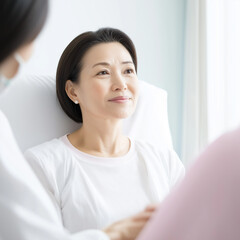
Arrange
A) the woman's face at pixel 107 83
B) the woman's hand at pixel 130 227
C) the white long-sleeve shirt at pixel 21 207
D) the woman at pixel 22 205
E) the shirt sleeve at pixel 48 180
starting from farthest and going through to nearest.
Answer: the woman's face at pixel 107 83
the shirt sleeve at pixel 48 180
the woman's hand at pixel 130 227
the white long-sleeve shirt at pixel 21 207
the woman at pixel 22 205

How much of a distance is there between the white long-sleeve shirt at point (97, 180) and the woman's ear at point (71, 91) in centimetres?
17

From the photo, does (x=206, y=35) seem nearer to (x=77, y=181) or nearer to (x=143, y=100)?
(x=143, y=100)

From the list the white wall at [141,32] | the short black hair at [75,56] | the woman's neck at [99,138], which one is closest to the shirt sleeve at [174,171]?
the woman's neck at [99,138]

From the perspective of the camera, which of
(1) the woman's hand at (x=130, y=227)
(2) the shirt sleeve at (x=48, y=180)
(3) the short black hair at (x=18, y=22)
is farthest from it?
(2) the shirt sleeve at (x=48, y=180)

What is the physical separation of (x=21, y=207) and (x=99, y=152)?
57 centimetres

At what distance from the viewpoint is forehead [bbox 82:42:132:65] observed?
1.48 m

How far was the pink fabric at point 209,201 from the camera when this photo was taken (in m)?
0.68

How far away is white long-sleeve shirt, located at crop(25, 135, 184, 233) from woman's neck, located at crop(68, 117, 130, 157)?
0.04 metres

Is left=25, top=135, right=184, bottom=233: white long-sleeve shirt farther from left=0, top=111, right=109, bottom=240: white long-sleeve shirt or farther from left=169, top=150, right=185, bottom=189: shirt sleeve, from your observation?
left=0, top=111, right=109, bottom=240: white long-sleeve shirt

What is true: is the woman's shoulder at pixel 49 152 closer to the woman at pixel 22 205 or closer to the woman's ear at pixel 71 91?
the woman's ear at pixel 71 91

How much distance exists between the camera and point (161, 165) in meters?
1.54

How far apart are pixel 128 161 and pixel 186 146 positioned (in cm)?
112

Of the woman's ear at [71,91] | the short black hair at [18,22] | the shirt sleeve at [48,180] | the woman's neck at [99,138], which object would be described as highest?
the short black hair at [18,22]

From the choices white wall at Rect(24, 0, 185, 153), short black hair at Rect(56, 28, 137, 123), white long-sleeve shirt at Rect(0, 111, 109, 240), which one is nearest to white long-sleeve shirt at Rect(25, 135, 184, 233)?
short black hair at Rect(56, 28, 137, 123)
